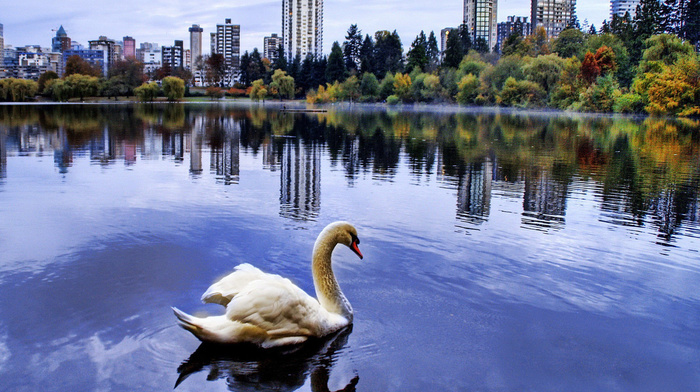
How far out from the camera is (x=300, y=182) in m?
15.2

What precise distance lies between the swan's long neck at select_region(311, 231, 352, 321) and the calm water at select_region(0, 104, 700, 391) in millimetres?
269

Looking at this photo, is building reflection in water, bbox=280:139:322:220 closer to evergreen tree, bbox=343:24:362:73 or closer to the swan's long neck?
the swan's long neck

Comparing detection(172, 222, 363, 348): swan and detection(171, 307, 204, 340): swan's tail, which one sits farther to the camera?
detection(172, 222, 363, 348): swan

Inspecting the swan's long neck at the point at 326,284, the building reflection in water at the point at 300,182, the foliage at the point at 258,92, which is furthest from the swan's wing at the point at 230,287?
the foliage at the point at 258,92

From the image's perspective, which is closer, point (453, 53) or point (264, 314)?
point (264, 314)

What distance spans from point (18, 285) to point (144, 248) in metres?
1.85

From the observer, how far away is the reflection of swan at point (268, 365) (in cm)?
476

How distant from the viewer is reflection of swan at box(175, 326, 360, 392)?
4.76 metres

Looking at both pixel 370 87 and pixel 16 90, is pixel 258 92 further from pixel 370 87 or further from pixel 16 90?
→ pixel 16 90

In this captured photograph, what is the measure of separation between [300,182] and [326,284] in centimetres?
956

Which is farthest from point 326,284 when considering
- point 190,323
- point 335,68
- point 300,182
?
point 335,68

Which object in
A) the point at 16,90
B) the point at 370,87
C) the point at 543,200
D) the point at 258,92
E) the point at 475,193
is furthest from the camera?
the point at 258,92

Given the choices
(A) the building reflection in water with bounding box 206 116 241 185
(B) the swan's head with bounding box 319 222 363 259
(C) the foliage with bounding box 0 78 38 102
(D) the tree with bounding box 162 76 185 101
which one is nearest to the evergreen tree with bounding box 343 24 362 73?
(D) the tree with bounding box 162 76 185 101

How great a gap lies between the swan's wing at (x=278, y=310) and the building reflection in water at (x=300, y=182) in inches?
207
